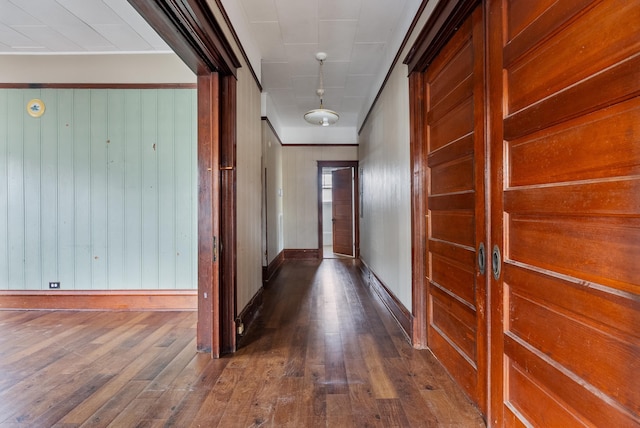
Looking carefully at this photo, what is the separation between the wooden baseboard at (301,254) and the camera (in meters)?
6.51

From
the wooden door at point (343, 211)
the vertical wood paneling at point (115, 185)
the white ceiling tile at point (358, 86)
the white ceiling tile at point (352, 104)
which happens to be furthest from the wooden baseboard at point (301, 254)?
the vertical wood paneling at point (115, 185)

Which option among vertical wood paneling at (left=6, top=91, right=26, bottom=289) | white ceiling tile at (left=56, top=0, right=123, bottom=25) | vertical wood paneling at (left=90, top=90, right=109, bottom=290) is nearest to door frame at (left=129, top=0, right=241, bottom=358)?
white ceiling tile at (left=56, top=0, right=123, bottom=25)

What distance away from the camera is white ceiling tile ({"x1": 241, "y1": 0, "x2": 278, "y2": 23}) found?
98.4 inches

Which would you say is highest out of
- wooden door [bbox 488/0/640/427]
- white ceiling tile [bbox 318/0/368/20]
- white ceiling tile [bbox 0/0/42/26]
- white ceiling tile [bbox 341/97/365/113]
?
white ceiling tile [bbox 341/97/365/113]

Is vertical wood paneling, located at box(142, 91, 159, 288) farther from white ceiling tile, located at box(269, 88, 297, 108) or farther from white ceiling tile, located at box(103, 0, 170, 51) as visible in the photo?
white ceiling tile, located at box(269, 88, 297, 108)

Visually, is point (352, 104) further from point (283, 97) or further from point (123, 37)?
point (123, 37)

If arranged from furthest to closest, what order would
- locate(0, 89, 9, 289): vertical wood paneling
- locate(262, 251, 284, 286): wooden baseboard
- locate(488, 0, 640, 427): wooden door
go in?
locate(262, 251, 284, 286): wooden baseboard < locate(0, 89, 9, 289): vertical wood paneling < locate(488, 0, 640, 427): wooden door

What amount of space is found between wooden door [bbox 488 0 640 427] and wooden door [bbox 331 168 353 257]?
5.46 meters

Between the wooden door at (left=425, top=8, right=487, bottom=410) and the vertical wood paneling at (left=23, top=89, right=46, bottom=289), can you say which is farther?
the vertical wood paneling at (left=23, top=89, right=46, bottom=289)

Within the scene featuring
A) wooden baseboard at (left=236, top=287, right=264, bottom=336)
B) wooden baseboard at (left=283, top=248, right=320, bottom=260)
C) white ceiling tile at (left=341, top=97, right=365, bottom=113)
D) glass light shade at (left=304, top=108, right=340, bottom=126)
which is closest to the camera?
wooden baseboard at (left=236, top=287, right=264, bottom=336)

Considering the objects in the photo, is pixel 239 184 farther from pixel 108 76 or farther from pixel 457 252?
pixel 108 76

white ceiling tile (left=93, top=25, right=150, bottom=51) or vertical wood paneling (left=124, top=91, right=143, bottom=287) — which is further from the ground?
white ceiling tile (left=93, top=25, right=150, bottom=51)

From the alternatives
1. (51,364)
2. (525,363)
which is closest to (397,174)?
(525,363)

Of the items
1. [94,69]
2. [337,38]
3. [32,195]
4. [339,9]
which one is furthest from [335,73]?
[32,195]
